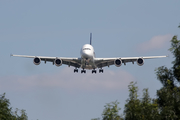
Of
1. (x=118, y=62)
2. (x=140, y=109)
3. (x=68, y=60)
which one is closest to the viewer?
(x=140, y=109)

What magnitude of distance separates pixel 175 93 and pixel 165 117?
304 centimetres

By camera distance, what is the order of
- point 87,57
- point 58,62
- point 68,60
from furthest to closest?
1. point 68,60
2. point 58,62
3. point 87,57

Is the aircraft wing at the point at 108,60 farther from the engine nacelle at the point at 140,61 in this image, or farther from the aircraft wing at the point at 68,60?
the aircraft wing at the point at 68,60

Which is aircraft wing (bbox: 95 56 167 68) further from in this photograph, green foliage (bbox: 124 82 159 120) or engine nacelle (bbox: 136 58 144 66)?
green foliage (bbox: 124 82 159 120)

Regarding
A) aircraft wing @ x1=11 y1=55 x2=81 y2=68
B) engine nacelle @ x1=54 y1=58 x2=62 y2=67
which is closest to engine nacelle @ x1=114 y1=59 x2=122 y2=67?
aircraft wing @ x1=11 y1=55 x2=81 y2=68

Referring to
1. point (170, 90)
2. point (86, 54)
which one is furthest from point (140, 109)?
point (86, 54)

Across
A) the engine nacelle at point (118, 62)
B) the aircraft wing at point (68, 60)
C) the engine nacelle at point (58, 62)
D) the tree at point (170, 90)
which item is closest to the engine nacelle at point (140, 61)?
the engine nacelle at point (118, 62)

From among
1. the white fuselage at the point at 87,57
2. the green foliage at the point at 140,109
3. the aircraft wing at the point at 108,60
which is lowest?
the green foliage at the point at 140,109

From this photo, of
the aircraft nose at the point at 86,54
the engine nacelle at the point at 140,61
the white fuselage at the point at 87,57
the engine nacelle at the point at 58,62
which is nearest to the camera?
the aircraft nose at the point at 86,54

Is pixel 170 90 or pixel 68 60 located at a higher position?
pixel 68 60

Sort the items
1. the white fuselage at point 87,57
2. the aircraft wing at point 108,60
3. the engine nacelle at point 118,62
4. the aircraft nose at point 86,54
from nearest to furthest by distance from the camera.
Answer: the aircraft nose at point 86,54, the white fuselage at point 87,57, the engine nacelle at point 118,62, the aircraft wing at point 108,60

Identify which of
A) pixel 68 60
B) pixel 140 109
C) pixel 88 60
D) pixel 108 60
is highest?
pixel 108 60

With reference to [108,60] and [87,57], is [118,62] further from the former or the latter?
[87,57]

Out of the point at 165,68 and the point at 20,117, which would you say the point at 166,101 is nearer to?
the point at 165,68
